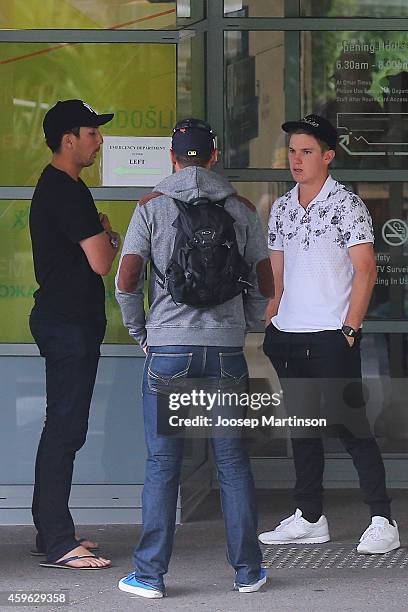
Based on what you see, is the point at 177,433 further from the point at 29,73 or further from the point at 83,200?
the point at 29,73

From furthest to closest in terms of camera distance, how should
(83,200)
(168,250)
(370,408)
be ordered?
(370,408) → (83,200) → (168,250)

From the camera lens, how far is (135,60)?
21.6 feet

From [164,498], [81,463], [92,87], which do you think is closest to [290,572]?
[164,498]

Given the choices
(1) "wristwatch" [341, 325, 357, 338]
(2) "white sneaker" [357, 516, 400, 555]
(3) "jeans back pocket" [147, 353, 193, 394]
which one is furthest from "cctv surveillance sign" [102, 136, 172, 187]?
(2) "white sneaker" [357, 516, 400, 555]

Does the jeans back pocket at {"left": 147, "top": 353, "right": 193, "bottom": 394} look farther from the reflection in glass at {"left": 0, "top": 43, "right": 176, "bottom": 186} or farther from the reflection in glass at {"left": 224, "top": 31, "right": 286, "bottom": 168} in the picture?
the reflection in glass at {"left": 224, "top": 31, "right": 286, "bottom": 168}

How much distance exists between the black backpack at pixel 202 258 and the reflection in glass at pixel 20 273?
148cm

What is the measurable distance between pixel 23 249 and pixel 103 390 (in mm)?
797

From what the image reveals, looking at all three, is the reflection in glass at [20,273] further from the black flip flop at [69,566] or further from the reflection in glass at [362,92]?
the reflection in glass at [362,92]

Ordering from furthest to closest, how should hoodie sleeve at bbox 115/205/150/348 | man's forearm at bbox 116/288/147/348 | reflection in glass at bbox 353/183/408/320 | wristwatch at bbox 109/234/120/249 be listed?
reflection in glass at bbox 353/183/408/320 < wristwatch at bbox 109/234/120/249 < man's forearm at bbox 116/288/147/348 < hoodie sleeve at bbox 115/205/150/348

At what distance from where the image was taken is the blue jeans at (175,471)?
5.23 meters

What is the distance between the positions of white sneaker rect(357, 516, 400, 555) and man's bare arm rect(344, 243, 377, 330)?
36.1 inches

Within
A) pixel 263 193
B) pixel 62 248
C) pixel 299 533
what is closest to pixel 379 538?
pixel 299 533

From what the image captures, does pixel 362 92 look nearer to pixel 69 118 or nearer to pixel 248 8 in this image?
pixel 248 8

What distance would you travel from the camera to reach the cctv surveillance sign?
6.61m
